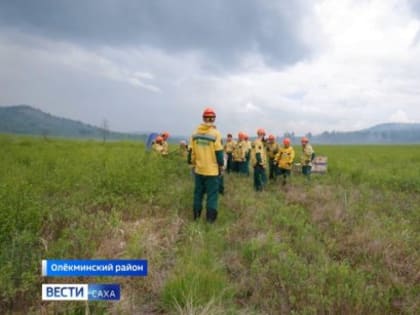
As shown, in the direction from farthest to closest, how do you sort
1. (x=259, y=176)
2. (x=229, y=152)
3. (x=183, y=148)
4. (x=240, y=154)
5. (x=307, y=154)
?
(x=229, y=152) < (x=183, y=148) < (x=240, y=154) < (x=307, y=154) < (x=259, y=176)

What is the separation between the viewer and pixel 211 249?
3584 mm

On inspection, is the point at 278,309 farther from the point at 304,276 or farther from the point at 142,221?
the point at 142,221

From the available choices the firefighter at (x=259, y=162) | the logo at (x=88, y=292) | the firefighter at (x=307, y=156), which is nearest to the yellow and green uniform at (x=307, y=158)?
the firefighter at (x=307, y=156)

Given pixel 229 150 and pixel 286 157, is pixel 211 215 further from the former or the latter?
pixel 229 150

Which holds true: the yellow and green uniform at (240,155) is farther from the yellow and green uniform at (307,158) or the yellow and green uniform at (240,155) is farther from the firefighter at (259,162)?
the firefighter at (259,162)

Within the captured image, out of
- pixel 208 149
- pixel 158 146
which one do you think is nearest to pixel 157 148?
pixel 158 146

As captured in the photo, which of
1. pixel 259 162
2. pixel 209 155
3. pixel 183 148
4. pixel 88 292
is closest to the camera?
pixel 88 292

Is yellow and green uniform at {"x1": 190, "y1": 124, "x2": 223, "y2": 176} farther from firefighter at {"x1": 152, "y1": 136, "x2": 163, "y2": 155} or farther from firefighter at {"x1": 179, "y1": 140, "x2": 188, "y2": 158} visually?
firefighter at {"x1": 179, "y1": 140, "x2": 188, "y2": 158}

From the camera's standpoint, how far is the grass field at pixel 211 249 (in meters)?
2.54

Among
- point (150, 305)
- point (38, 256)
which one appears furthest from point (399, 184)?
point (38, 256)

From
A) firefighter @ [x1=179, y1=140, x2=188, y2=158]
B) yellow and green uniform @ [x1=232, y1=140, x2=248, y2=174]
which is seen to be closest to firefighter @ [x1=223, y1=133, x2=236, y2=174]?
yellow and green uniform @ [x1=232, y1=140, x2=248, y2=174]

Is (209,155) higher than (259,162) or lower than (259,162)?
higher

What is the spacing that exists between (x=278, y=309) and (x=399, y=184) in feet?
26.9

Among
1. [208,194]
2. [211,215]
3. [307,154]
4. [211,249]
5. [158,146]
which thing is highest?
[158,146]
